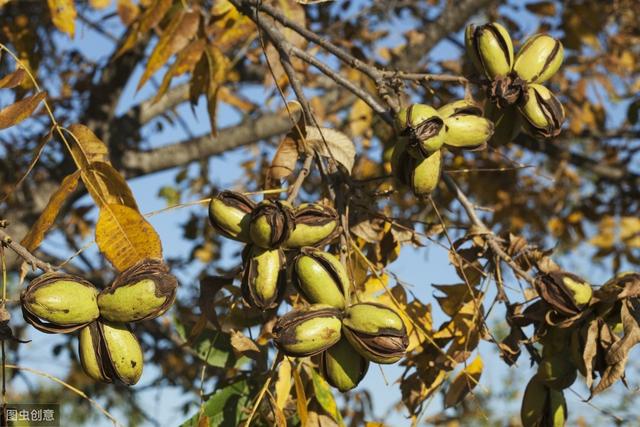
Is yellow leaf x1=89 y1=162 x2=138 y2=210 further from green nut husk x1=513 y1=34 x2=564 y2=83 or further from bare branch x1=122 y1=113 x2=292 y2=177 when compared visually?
bare branch x1=122 y1=113 x2=292 y2=177

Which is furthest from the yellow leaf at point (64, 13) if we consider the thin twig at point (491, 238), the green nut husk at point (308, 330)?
the green nut husk at point (308, 330)

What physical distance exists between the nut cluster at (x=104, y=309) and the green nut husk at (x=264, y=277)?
0.21m

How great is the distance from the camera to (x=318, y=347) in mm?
1607

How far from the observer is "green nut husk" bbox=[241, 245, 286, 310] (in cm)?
168

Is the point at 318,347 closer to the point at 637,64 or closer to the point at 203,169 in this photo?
the point at 203,169

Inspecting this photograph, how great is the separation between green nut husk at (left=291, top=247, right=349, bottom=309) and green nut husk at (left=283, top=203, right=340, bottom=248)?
53 mm

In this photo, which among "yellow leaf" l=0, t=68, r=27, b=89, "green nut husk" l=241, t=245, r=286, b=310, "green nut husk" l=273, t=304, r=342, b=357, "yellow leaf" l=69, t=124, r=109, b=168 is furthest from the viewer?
"yellow leaf" l=0, t=68, r=27, b=89

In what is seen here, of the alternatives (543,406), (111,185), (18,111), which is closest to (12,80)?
(18,111)

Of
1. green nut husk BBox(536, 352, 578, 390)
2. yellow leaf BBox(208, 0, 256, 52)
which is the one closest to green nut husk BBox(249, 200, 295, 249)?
green nut husk BBox(536, 352, 578, 390)

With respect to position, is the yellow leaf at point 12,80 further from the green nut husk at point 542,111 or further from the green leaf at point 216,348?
the green nut husk at point 542,111

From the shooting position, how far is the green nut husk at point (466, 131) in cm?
183

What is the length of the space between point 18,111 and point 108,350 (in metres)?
0.78

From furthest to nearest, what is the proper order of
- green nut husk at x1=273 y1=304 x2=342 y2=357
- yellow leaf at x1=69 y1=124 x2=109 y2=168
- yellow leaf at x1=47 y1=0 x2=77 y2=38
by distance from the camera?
yellow leaf at x1=47 y1=0 x2=77 y2=38, yellow leaf at x1=69 y1=124 x2=109 y2=168, green nut husk at x1=273 y1=304 x2=342 y2=357

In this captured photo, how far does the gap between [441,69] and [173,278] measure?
3712 millimetres
